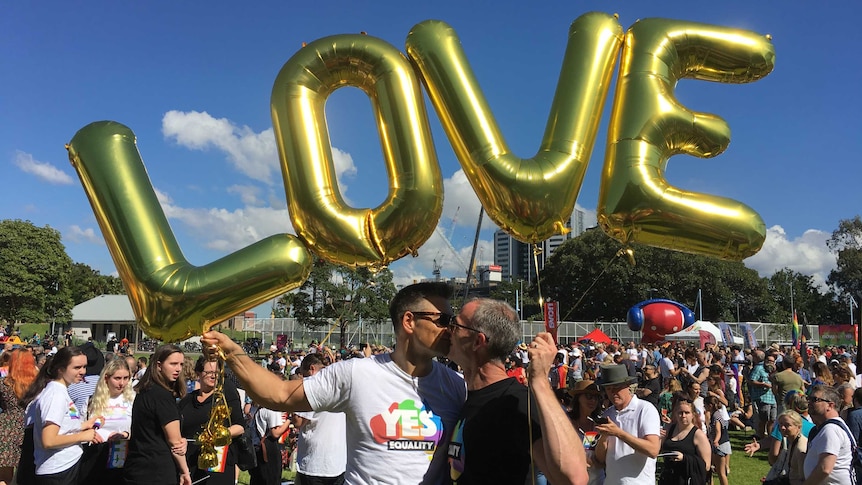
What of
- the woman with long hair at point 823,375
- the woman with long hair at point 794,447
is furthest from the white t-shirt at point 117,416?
the woman with long hair at point 823,375

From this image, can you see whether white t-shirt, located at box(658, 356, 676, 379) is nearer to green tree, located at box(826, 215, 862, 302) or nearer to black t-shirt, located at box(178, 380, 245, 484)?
black t-shirt, located at box(178, 380, 245, 484)

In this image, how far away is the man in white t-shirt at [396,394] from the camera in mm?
2334

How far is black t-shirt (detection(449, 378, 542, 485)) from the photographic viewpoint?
2.10 metres

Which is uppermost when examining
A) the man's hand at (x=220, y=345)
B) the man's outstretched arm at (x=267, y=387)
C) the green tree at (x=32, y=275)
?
the green tree at (x=32, y=275)

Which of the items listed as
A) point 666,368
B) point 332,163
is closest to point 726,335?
point 666,368

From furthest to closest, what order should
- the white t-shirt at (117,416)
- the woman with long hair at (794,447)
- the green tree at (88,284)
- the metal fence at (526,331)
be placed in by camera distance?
the green tree at (88,284), the metal fence at (526,331), the woman with long hair at (794,447), the white t-shirt at (117,416)

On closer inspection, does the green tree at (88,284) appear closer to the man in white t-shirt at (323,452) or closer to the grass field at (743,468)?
the grass field at (743,468)

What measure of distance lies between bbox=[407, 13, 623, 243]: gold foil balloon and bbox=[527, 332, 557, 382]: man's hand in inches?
30.5

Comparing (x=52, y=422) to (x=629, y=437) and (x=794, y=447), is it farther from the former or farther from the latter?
(x=794, y=447)

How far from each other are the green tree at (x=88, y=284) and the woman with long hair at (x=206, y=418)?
66940mm

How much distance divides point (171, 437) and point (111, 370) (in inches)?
43.9

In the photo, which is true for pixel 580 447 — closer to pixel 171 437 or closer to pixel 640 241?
pixel 640 241

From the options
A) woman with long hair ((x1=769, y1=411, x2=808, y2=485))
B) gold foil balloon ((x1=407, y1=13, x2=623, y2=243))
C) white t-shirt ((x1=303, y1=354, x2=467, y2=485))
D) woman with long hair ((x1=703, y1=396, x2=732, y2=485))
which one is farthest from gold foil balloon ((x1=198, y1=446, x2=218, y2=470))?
woman with long hair ((x1=703, y1=396, x2=732, y2=485))

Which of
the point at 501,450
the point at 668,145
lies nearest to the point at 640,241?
the point at 668,145
